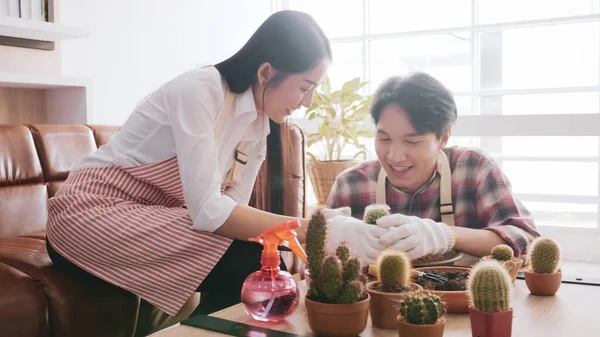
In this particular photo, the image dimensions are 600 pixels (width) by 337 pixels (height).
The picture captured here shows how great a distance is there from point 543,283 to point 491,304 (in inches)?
13.6

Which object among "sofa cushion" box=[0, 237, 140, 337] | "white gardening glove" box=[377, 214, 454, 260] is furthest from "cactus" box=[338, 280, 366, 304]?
"sofa cushion" box=[0, 237, 140, 337]

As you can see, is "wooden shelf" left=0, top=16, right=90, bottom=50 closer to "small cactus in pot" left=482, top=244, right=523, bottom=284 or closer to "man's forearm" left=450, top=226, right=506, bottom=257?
"man's forearm" left=450, top=226, right=506, bottom=257

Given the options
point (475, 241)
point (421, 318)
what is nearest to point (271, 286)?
point (421, 318)

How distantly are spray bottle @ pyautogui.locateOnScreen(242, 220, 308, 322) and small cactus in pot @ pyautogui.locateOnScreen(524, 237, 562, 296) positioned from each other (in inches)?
17.6

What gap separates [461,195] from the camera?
1.67 m

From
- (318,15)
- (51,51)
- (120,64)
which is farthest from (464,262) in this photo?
(318,15)

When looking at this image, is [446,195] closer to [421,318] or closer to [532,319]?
[532,319]

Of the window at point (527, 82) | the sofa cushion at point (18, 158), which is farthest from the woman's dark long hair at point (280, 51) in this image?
the window at point (527, 82)

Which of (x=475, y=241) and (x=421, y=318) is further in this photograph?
(x=475, y=241)

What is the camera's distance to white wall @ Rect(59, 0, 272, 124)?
328cm

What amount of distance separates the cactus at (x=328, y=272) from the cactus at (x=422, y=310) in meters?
0.08

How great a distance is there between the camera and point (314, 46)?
147 cm

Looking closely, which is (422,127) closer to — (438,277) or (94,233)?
(438,277)

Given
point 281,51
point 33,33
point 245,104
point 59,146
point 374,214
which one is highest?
point 33,33
